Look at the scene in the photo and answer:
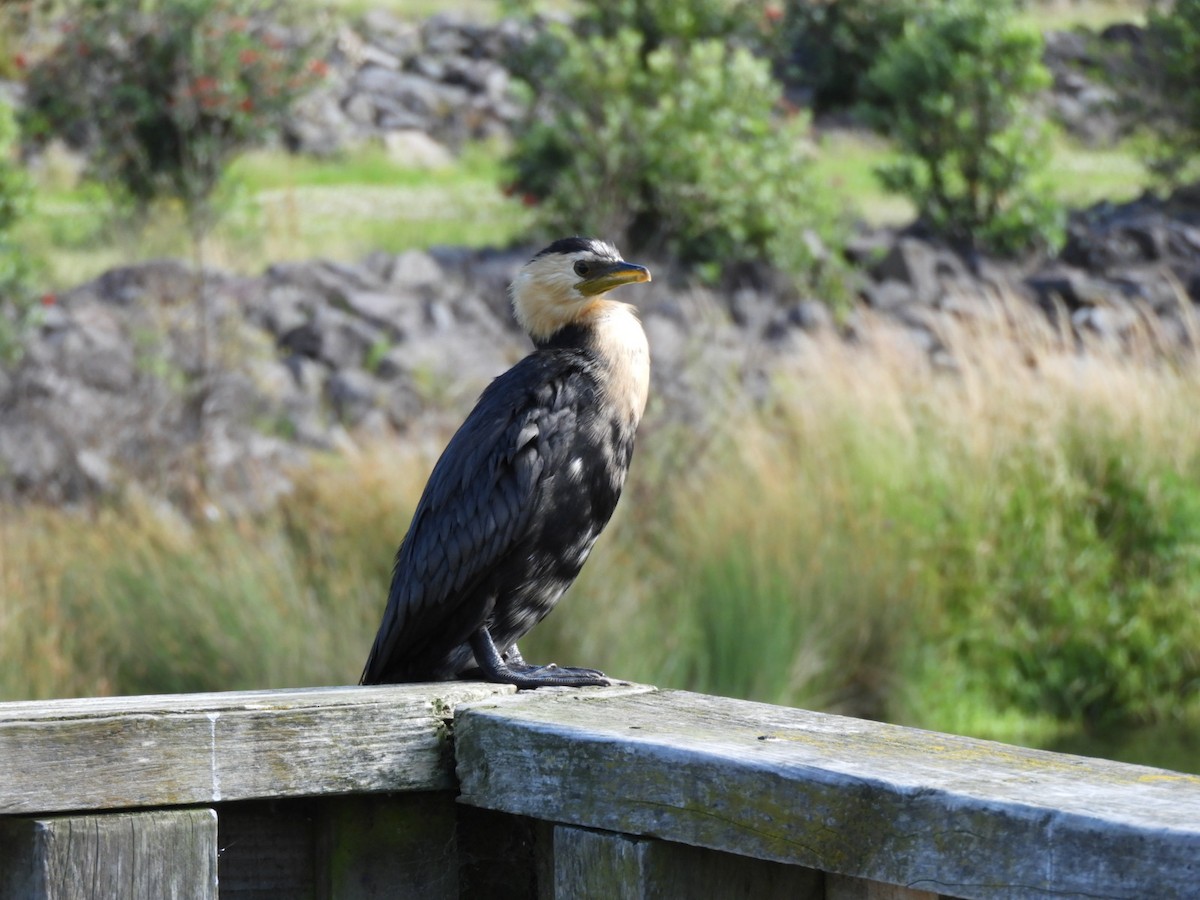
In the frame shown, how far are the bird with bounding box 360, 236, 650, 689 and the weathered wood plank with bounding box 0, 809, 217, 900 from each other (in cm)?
108

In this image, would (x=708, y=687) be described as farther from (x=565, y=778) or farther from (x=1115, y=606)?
(x=565, y=778)

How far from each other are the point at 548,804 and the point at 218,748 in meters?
0.37

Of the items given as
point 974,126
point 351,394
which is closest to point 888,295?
point 974,126

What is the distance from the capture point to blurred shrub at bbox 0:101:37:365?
33.5 feet

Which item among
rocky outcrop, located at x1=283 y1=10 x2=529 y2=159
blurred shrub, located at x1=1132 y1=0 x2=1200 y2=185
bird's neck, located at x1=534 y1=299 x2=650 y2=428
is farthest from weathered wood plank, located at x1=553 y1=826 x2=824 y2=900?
rocky outcrop, located at x1=283 y1=10 x2=529 y2=159

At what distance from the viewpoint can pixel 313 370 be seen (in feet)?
36.9

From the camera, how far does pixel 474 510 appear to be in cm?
302

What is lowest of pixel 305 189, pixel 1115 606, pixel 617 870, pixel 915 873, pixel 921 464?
pixel 305 189

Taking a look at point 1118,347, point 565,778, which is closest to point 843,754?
point 565,778

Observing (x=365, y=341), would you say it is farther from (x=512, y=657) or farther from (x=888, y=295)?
(x=512, y=657)

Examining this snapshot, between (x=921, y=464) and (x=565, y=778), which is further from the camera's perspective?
(x=921, y=464)

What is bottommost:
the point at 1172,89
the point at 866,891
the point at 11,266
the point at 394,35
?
the point at 394,35

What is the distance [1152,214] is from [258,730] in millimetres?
14677

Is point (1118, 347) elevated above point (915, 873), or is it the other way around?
point (915, 873)
